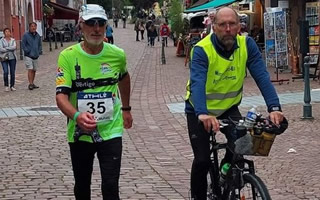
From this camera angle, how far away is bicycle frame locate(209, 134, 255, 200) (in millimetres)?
4633

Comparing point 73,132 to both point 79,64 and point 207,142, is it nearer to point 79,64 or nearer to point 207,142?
point 79,64

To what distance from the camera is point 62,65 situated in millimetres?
4828

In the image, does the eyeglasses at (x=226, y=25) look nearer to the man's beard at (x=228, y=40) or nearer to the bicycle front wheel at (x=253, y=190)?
the man's beard at (x=228, y=40)

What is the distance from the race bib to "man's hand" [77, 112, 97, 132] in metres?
0.24

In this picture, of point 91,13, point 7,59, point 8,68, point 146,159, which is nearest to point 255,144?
point 91,13

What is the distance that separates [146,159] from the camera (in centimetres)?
859

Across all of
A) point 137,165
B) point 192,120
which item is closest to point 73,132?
point 192,120

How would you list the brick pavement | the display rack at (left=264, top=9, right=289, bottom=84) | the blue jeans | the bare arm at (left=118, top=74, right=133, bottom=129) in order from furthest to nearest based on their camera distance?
the display rack at (left=264, top=9, right=289, bottom=84) → the blue jeans → the brick pavement → the bare arm at (left=118, top=74, right=133, bottom=129)

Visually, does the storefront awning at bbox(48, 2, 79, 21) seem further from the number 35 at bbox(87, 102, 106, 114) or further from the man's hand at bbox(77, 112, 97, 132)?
the man's hand at bbox(77, 112, 97, 132)

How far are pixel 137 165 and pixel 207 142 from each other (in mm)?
3240

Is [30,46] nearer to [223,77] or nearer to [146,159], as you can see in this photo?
[146,159]

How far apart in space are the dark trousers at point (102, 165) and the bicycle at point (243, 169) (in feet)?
2.52

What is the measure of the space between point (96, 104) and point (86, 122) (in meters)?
0.33

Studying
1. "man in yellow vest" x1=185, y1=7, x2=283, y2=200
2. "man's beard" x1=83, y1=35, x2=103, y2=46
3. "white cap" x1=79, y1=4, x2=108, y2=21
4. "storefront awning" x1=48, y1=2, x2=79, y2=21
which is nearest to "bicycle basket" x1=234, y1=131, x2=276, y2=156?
"man in yellow vest" x1=185, y1=7, x2=283, y2=200
